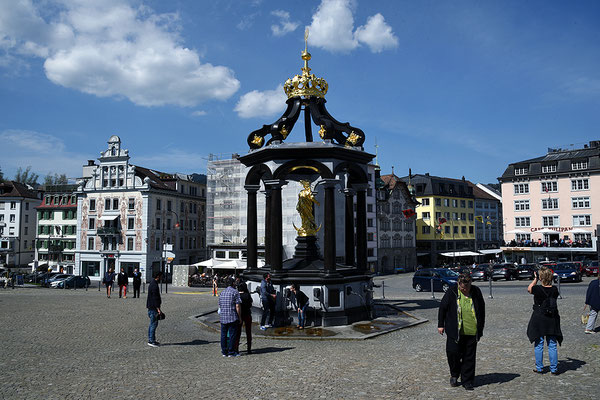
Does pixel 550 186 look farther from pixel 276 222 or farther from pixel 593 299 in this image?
pixel 276 222

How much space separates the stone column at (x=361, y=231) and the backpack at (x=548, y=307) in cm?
940

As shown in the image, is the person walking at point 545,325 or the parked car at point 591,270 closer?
the person walking at point 545,325

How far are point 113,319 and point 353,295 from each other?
9015 mm

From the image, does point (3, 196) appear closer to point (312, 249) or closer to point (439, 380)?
point (312, 249)

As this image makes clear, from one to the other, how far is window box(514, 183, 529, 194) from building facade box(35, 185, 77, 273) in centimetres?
6163

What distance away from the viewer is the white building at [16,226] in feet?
244

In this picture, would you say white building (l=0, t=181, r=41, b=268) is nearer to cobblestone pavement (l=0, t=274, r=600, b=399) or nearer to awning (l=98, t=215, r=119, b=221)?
awning (l=98, t=215, r=119, b=221)

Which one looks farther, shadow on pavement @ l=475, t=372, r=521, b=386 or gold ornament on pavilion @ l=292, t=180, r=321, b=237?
gold ornament on pavilion @ l=292, t=180, r=321, b=237

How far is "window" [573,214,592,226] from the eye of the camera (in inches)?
2287

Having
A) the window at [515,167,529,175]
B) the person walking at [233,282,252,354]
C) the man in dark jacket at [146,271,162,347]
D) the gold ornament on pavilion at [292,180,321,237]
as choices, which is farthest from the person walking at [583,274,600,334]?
the window at [515,167,529,175]

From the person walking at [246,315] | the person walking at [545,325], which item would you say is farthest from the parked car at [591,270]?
the person walking at [246,315]

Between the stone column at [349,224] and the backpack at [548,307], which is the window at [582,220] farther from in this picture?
the backpack at [548,307]

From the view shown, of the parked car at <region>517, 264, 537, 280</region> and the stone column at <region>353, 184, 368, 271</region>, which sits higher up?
the stone column at <region>353, 184, 368, 271</region>

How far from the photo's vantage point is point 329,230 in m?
15.8
